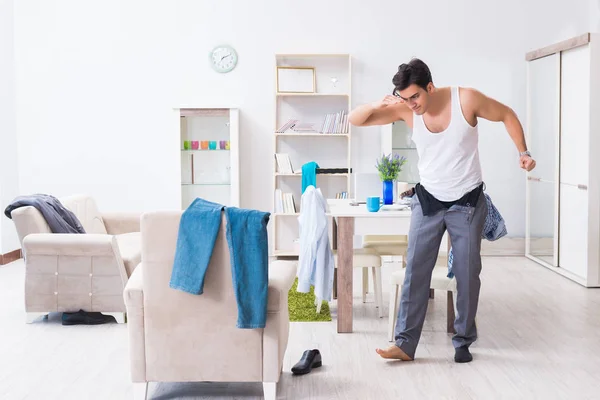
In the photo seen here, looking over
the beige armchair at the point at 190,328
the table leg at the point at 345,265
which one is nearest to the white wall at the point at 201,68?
the table leg at the point at 345,265

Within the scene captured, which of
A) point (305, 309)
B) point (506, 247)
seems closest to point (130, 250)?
point (305, 309)

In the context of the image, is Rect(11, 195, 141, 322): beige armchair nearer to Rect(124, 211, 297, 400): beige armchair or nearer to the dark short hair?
Rect(124, 211, 297, 400): beige armchair

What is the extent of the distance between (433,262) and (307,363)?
2.77 ft

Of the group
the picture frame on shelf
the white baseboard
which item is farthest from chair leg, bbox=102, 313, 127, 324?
the white baseboard

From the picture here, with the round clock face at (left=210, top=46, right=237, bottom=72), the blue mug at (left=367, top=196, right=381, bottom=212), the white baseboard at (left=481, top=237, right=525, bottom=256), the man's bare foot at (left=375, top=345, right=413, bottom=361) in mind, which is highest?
the round clock face at (left=210, top=46, right=237, bottom=72)

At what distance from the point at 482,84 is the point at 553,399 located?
4.66 meters

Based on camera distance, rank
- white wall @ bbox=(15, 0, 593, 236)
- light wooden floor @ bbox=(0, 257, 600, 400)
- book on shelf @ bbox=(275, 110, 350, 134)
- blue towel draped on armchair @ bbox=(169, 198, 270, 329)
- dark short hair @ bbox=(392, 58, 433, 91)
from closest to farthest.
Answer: blue towel draped on armchair @ bbox=(169, 198, 270, 329) → light wooden floor @ bbox=(0, 257, 600, 400) → dark short hair @ bbox=(392, 58, 433, 91) → book on shelf @ bbox=(275, 110, 350, 134) → white wall @ bbox=(15, 0, 593, 236)

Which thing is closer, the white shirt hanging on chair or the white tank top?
the white tank top

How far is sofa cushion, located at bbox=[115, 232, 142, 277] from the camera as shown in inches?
197

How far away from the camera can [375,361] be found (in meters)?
4.03

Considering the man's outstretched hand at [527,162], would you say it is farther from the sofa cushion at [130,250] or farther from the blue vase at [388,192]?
the sofa cushion at [130,250]

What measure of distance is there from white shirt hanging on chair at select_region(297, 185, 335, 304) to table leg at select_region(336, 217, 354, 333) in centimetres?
19

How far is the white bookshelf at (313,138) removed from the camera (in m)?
7.50

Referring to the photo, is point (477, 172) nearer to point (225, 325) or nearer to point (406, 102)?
point (406, 102)
